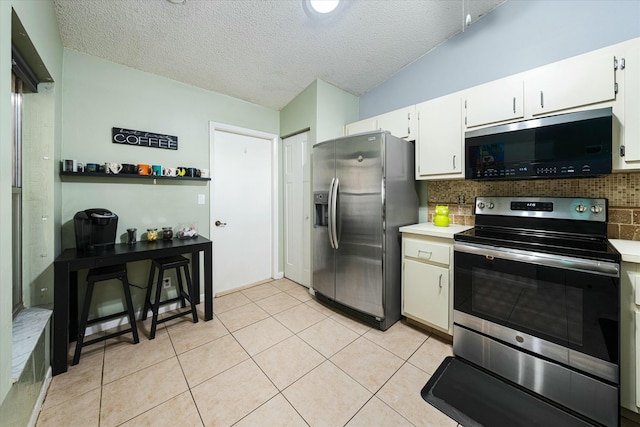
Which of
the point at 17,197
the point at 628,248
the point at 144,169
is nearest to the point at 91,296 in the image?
the point at 17,197

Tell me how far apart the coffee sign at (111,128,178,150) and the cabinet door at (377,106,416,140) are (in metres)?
2.27

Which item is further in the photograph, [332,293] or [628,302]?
[332,293]

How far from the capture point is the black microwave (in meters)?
1.45

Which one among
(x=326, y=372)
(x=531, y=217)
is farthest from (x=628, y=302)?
(x=326, y=372)

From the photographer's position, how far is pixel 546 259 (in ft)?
4.61

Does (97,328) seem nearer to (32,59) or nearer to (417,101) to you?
(32,59)

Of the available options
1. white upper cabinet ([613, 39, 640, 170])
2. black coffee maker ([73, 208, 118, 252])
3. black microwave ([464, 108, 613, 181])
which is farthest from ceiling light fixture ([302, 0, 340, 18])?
black coffee maker ([73, 208, 118, 252])

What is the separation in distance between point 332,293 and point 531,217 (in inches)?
72.3

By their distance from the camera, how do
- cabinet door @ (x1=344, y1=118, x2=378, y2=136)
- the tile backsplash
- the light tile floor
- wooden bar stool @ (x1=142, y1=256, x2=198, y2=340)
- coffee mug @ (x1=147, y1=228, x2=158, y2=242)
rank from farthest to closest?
cabinet door @ (x1=344, y1=118, x2=378, y2=136)
coffee mug @ (x1=147, y1=228, x2=158, y2=242)
wooden bar stool @ (x1=142, y1=256, x2=198, y2=340)
the tile backsplash
the light tile floor

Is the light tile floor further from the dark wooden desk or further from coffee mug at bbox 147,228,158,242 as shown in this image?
coffee mug at bbox 147,228,158,242

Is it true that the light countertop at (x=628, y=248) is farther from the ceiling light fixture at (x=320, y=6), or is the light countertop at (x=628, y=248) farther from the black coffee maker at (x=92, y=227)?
the black coffee maker at (x=92, y=227)

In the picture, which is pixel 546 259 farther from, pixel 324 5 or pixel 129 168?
pixel 129 168

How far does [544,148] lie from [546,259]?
2.53 feet

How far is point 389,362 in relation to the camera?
178 centimetres
